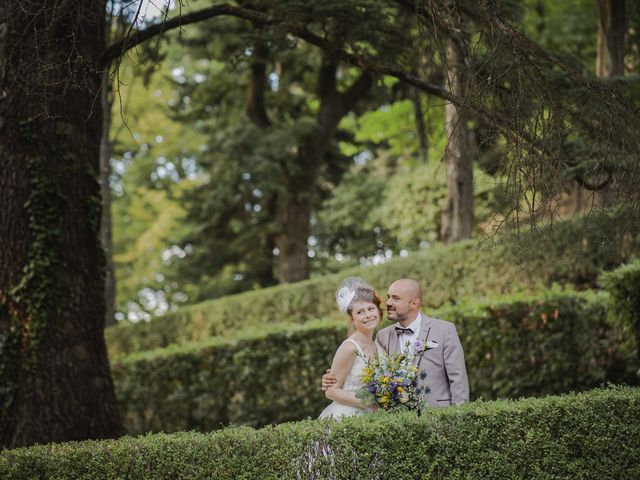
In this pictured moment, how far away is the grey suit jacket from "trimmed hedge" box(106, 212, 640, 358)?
7.22ft

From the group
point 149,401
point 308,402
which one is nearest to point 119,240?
point 149,401

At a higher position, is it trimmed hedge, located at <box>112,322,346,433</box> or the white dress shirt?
the white dress shirt

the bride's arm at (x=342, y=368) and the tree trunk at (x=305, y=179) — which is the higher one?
the tree trunk at (x=305, y=179)

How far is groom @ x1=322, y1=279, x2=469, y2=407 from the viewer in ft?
17.6

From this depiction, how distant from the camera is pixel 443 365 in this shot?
214 inches

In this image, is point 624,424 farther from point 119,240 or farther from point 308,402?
point 119,240

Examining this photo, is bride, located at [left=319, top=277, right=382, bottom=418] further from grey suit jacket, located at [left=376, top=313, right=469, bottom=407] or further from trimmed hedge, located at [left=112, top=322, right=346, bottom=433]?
trimmed hedge, located at [left=112, top=322, right=346, bottom=433]

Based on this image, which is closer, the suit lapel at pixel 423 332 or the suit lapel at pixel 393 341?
the suit lapel at pixel 423 332

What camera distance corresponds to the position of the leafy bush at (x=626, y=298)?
25.2ft

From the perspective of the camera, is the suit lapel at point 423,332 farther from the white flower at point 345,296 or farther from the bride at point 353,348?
the white flower at point 345,296

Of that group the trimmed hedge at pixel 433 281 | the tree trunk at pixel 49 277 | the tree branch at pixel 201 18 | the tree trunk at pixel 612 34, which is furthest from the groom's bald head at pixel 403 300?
the tree trunk at pixel 612 34

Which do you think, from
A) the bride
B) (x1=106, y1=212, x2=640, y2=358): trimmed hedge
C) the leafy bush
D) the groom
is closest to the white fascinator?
the bride

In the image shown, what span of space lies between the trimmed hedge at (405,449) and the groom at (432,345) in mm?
295

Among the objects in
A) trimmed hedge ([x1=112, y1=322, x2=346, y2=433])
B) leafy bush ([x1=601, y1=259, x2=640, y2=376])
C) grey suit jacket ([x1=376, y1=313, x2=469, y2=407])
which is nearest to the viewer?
grey suit jacket ([x1=376, y1=313, x2=469, y2=407])
